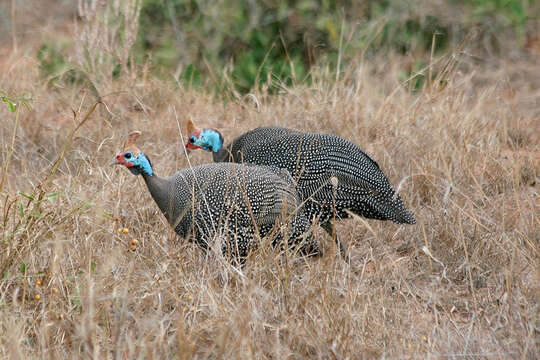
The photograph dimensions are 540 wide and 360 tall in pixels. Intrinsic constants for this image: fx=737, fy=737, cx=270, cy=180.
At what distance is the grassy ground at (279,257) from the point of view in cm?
231

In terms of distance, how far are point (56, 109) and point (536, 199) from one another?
2959 millimetres

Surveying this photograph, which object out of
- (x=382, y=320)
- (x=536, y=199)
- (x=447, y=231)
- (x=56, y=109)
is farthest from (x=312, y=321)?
(x=56, y=109)

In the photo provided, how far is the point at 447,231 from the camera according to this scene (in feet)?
10.6

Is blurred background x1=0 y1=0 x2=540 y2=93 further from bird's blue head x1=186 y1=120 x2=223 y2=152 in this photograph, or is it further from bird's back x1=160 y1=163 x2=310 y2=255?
bird's back x1=160 y1=163 x2=310 y2=255

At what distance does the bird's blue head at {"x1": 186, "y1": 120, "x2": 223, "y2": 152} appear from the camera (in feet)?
12.7

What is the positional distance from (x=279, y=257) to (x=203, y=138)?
1.18 metres

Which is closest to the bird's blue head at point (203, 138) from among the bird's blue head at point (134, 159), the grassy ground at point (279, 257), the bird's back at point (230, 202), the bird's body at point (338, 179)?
the grassy ground at point (279, 257)

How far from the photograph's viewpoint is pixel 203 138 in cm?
389

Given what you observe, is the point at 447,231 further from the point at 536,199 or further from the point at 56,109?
the point at 56,109

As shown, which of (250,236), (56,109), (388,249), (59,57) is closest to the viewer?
(250,236)

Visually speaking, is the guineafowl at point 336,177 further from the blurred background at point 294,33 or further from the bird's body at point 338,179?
the blurred background at point 294,33

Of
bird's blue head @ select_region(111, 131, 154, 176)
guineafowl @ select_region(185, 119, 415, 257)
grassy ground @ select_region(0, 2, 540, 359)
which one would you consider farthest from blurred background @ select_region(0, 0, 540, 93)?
bird's blue head @ select_region(111, 131, 154, 176)

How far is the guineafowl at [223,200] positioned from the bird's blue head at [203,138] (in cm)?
69

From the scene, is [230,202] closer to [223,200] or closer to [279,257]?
[223,200]
